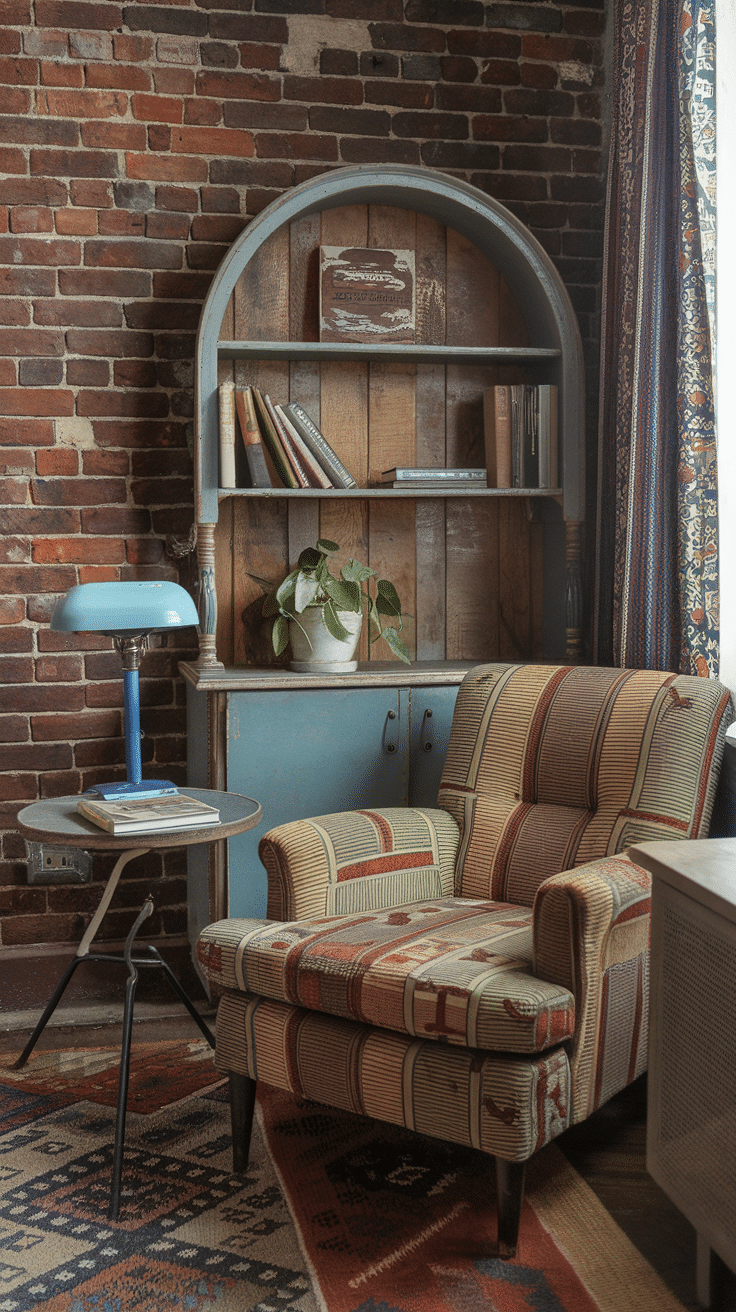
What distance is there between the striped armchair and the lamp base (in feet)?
0.93

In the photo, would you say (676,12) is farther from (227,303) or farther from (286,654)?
(286,654)

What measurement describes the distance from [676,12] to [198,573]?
62.9 inches

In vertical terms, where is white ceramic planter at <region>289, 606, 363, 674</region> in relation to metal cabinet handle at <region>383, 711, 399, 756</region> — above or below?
above

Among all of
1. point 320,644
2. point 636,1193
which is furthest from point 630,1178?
point 320,644

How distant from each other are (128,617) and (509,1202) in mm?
1171

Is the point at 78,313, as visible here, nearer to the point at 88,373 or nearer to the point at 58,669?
the point at 88,373

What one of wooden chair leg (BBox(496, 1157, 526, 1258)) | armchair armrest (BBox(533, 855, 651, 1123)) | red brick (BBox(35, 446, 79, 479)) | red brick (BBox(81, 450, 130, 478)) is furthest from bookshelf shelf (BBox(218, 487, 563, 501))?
wooden chair leg (BBox(496, 1157, 526, 1258))

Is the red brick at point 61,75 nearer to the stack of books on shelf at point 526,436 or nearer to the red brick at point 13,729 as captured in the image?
the stack of books on shelf at point 526,436

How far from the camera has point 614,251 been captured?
257 cm

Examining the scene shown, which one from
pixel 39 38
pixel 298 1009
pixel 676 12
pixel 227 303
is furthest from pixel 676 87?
pixel 298 1009

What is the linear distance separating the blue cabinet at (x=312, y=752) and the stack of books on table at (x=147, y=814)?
37 centimetres

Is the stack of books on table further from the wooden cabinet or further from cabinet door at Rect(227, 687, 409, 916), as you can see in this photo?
the wooden cabinet

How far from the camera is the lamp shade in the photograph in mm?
1931

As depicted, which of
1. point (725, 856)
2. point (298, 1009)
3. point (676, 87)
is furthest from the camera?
point (676, 87)
